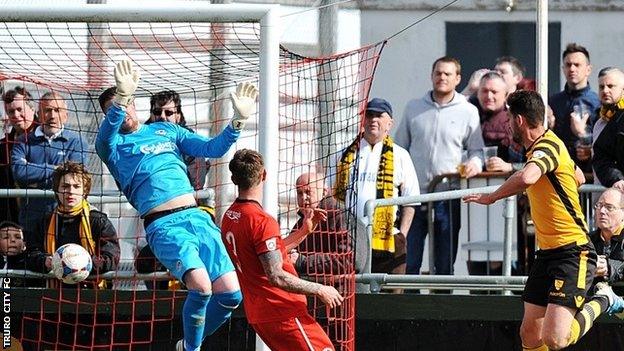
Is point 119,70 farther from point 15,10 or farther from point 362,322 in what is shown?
point 362,322

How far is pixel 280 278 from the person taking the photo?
31.2 feet

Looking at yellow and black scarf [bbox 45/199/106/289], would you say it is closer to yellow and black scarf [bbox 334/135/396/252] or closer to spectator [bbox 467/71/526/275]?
yellow and black scarf [bbox 334/135/396/252]

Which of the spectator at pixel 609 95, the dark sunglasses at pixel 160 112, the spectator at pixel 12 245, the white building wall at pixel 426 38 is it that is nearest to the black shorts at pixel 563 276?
the spectator at pixel 609 95

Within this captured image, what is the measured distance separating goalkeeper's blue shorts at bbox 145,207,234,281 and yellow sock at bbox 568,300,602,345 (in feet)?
8.09

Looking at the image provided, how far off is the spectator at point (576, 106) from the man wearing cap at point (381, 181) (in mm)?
1329

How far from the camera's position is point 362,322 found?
11.8 meters

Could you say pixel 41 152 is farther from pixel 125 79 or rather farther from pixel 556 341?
pixel 556 341

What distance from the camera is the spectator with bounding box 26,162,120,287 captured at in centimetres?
1152

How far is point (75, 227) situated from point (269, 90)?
221 centimetres

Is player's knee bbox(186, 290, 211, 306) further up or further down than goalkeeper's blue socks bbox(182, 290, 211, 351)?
further up

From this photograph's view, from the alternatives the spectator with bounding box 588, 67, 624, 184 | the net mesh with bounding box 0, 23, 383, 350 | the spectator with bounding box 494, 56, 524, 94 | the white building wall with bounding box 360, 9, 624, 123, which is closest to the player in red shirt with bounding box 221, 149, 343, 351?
the net mesh with bounding box 0, 23, 383, 350

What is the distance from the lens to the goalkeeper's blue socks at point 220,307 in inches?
416

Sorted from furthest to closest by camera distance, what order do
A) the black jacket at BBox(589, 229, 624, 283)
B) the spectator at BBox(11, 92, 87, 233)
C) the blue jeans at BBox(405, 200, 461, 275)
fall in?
the spectator at BBox(11, 92, 87, 233) → the blue jeans at BBox(405, 200, 461, 275) → the black jacket at BBox(589, 229, 624, 283)

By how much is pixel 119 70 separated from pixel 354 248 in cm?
244
